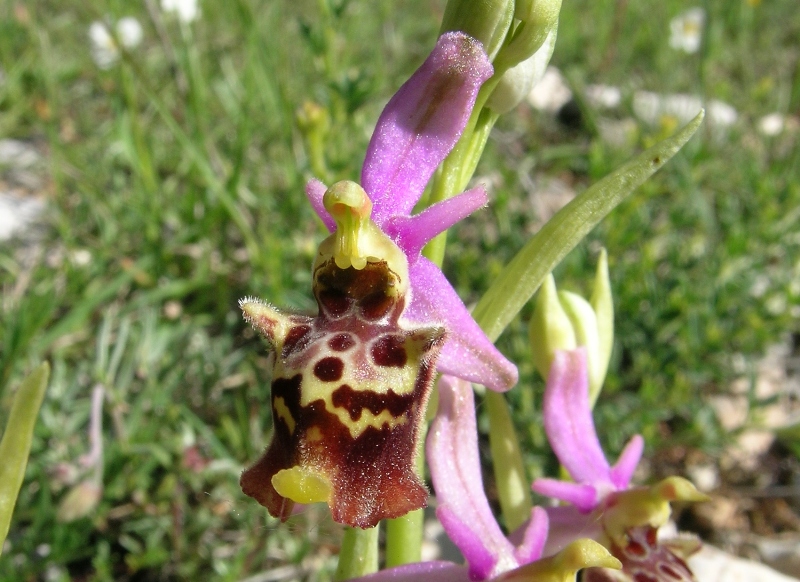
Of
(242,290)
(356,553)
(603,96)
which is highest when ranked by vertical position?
(603,96)

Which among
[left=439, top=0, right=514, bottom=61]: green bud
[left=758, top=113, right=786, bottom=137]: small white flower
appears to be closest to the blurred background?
[left=758, top=113, right=786, bottom=137]: small white flower

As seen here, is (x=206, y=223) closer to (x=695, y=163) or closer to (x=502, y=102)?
(x=502, y=102)

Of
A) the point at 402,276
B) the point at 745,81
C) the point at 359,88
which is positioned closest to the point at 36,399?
the point at 402,276

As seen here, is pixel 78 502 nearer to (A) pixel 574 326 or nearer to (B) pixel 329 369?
(B) pixel 329 369

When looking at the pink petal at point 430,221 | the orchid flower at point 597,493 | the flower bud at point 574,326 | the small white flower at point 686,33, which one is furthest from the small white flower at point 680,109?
the pink petal at point 430,221

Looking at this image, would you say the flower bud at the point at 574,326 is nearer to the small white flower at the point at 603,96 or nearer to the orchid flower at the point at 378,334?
→ the orchid flower at the point at 378,334

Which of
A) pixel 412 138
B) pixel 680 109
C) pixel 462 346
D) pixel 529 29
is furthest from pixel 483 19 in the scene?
pixel 680 109
